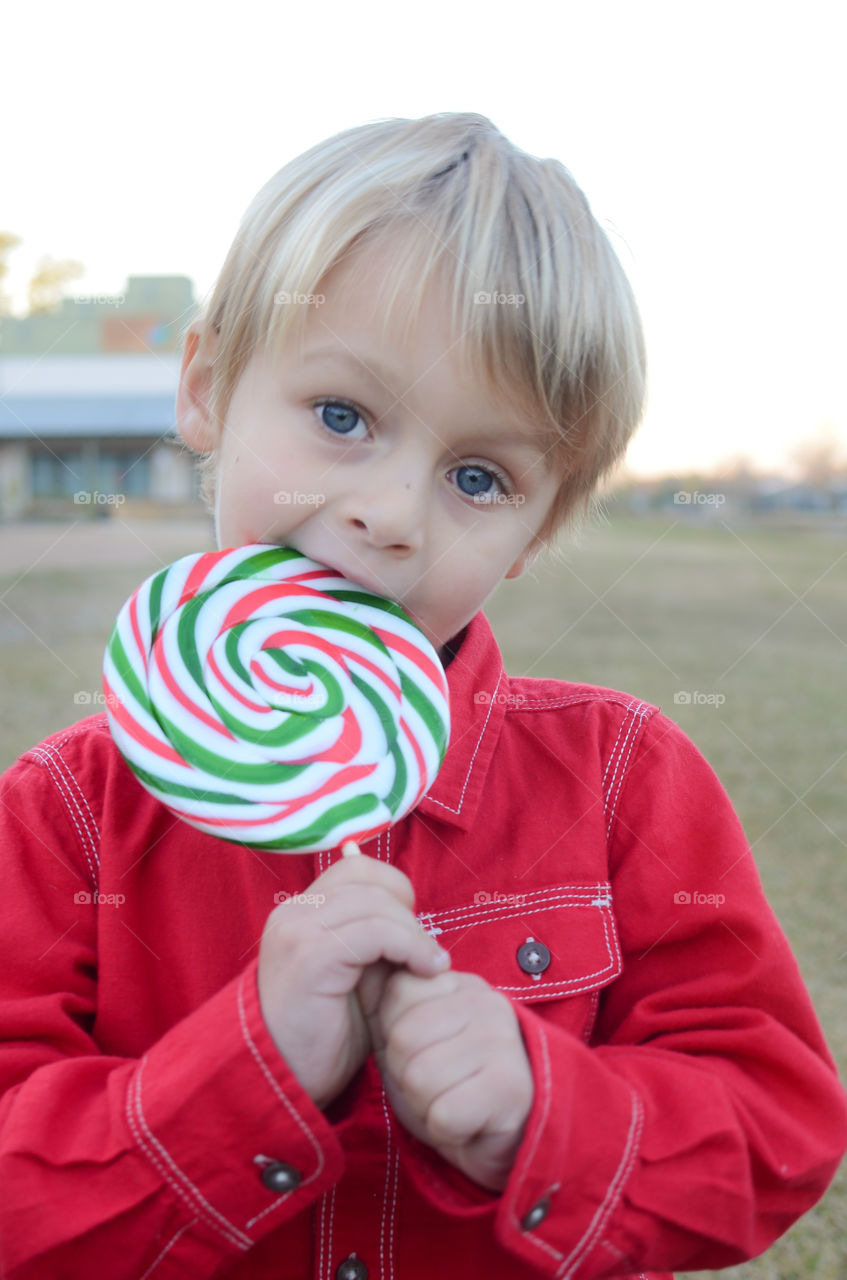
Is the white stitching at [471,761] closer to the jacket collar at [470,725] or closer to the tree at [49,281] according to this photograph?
the jacket collar at [470,725]

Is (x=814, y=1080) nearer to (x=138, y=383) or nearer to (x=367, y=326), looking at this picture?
(x=367, y=326)

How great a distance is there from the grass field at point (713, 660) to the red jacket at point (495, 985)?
0.36m

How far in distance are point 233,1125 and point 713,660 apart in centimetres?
780

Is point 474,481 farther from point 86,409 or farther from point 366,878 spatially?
point 86,409

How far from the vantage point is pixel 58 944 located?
1.32 m

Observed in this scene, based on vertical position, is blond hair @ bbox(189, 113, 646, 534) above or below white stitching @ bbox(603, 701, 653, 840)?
above

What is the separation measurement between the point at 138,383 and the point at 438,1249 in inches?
934

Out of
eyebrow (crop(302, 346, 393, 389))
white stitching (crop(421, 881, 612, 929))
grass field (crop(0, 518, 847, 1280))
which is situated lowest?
grass field (crop(0, 518, 847, 1280))

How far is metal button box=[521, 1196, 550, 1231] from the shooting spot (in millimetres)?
1106

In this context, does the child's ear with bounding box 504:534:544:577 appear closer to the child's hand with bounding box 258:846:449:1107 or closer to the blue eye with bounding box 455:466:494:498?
the blue eye with bounding box 455:466:494:498

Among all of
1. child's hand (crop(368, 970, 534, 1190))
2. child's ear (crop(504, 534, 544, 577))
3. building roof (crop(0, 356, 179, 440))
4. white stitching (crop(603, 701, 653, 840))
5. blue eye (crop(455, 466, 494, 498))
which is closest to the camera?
child's hand (crop(368, 970, 534, 1190))

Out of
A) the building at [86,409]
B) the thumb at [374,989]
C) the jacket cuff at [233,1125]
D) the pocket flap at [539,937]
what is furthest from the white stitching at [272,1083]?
the building at [86,409]

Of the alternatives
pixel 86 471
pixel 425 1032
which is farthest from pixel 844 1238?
pixel 86 471

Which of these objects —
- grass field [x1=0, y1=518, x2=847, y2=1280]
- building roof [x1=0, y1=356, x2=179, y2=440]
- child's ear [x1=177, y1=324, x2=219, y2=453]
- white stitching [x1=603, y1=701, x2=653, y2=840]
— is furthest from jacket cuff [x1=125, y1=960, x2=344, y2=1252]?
building roof [x1=0, y1=356, x2=179, y2=440]
